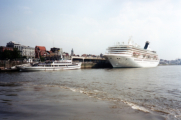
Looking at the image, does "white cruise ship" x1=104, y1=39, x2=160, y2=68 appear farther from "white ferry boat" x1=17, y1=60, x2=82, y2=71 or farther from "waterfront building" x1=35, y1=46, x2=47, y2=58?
"waterfront building" x1=35, y1=46, x2=47, y2=58

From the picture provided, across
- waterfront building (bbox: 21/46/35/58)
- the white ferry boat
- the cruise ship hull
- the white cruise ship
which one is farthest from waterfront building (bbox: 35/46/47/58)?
the cruise ship hull

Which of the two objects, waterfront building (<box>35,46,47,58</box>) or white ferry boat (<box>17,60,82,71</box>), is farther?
waterfront building (<box>35,46,47,58</box>)

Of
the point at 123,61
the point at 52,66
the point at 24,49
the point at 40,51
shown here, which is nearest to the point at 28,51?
the point at 24,49

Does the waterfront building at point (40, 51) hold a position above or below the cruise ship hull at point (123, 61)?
above

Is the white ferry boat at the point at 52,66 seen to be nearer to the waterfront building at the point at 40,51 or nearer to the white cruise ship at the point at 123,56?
the white cruise ship at the point at 123,56

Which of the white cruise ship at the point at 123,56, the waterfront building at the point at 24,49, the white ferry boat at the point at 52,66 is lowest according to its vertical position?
the white ferry boat at the point at 52,66

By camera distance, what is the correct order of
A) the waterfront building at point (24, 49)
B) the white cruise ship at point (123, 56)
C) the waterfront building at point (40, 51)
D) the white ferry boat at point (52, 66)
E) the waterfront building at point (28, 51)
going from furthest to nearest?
the waterfront building at point (40, 51)
the waterfront building at point (28, 51)
the waterfront building at point (24, 49)
the white cruise ship at point (123, 56)
the white ferry boat at point (52, 66)

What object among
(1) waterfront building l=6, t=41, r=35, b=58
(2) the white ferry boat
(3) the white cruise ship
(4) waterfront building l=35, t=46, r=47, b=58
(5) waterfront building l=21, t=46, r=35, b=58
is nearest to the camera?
(2) the white ferry boat

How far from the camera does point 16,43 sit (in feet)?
407

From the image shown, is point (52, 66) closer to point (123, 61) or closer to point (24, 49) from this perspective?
point (123, 61)

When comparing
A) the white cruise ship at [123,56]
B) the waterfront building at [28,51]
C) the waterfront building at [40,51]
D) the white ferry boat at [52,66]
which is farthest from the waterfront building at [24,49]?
the white cruise ship at [123,56]

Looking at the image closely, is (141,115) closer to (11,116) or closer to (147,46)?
(11,116)

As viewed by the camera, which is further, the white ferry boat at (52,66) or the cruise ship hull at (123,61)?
the cruise ship hull at (123,61)

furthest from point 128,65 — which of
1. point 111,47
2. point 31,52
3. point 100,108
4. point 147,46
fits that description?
point 31,52
